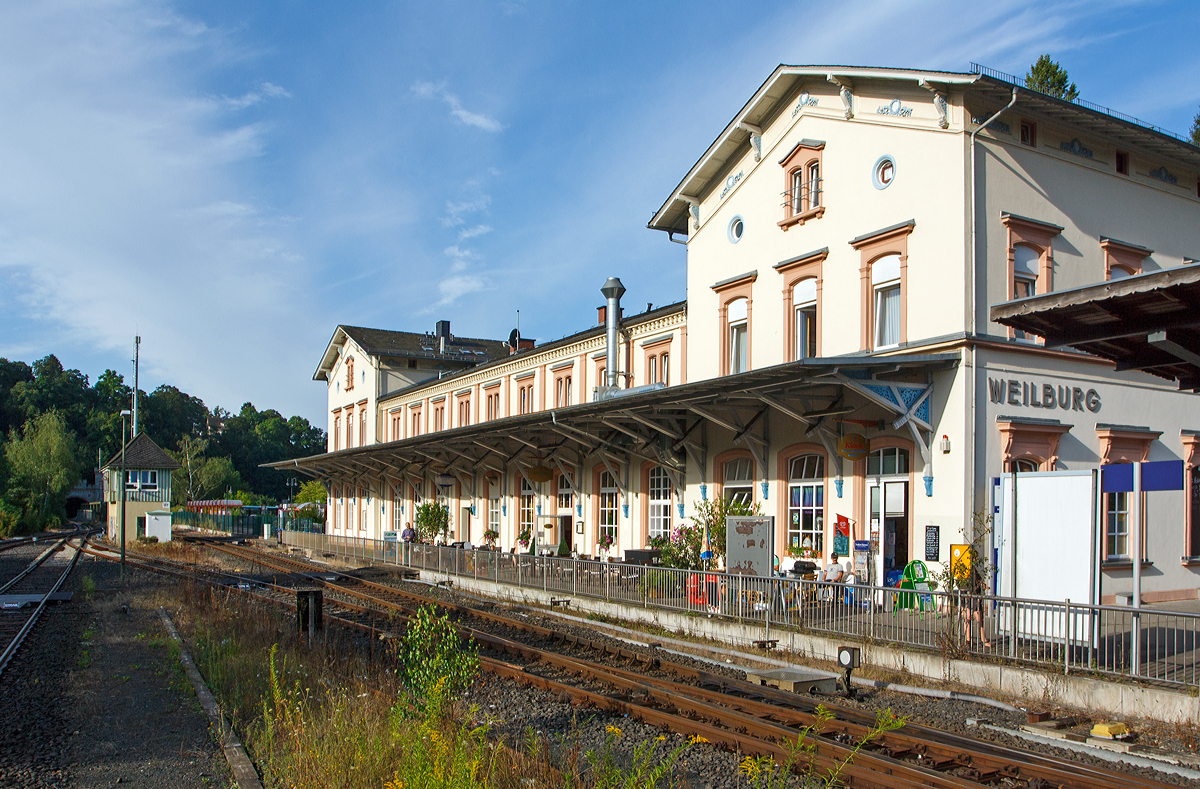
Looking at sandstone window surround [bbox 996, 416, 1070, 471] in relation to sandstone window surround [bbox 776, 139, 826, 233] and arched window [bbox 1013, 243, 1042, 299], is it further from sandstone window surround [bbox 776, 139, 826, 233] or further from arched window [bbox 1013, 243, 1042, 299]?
sandstone window surround [bbox 776, 139, 826, 233]

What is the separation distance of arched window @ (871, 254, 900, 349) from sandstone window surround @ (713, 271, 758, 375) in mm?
3309

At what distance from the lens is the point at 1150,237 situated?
55.6ft

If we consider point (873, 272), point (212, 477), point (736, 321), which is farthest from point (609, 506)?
point (212, 477)

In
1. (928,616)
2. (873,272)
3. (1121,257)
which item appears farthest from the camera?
(1121,257)

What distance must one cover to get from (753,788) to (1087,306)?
5823 mm

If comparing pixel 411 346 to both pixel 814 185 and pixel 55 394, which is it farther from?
pixel 55 394

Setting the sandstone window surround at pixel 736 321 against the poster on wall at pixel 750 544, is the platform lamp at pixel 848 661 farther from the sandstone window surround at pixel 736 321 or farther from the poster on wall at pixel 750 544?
the sandstone window surround at pixel 736 321

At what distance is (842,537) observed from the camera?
15789 mm

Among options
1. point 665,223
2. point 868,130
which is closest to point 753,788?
point 868,130

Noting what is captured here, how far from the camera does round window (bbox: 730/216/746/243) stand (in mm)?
19438

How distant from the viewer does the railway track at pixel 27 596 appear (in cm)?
1439

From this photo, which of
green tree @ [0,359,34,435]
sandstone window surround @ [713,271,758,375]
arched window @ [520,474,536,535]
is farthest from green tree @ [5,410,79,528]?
sandstone window surround @ [713,271,758,375]

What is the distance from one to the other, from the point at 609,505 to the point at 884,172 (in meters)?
11.8

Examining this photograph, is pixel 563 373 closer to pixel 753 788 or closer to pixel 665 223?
pixel 665 223
